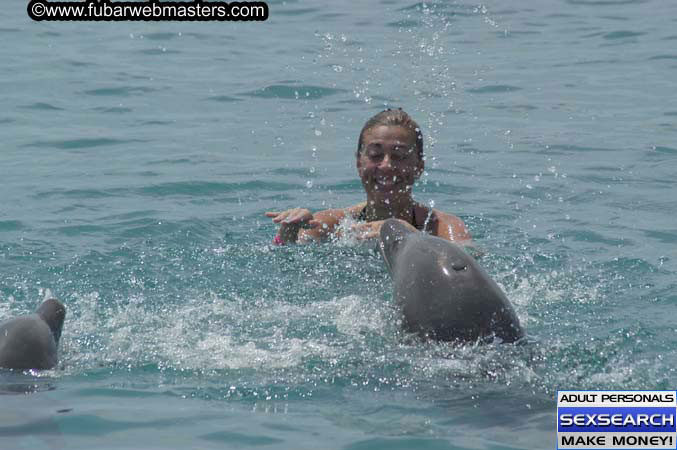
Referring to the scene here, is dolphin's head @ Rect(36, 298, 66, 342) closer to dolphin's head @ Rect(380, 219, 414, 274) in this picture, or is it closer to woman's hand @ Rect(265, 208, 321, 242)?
dolphin's head @ Rect(380, 219, 414, 274)

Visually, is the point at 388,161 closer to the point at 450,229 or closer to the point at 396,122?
the point at 396,122

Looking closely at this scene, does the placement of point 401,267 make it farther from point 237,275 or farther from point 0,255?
point 0,255

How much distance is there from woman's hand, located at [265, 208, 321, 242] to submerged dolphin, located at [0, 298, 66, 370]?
8.36 ft

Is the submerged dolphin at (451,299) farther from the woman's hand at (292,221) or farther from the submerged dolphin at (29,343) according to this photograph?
the woman's hand at (292,221)

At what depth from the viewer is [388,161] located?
8.10 m

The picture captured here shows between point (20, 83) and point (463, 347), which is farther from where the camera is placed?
point (20, 83)

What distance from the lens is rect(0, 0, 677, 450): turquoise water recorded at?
209 inches

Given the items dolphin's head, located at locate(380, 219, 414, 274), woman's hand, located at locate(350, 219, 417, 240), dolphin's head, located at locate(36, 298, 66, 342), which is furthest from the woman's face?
dolphin's head, located at locate(36, 298, 66, 342)

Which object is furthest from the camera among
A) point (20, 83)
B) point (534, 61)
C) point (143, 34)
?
point (143, 34)

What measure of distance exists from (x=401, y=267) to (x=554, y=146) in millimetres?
6044

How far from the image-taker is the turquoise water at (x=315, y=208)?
17.4 feet

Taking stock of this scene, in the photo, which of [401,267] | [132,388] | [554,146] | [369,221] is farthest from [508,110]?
[132,388]

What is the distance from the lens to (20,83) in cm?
1421

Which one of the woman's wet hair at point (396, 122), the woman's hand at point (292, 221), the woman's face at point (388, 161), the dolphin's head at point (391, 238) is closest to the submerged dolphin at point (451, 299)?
the dolphin's head at point (391, 238)
